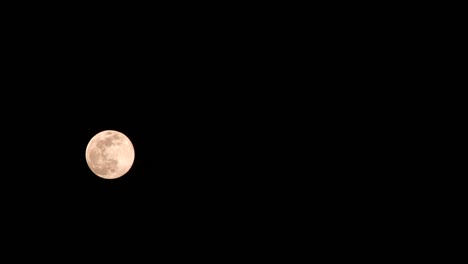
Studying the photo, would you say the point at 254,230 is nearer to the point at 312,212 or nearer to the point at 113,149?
the point at 312,212

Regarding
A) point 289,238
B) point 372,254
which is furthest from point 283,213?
point 372,254

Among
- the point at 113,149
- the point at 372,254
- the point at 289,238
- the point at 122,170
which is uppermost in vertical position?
the point at 113,149

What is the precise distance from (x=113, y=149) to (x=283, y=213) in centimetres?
382

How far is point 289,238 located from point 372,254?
4.80 ft

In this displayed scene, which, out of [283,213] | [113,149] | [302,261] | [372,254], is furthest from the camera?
[283,213]

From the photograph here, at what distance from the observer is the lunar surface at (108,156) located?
4.16 metres

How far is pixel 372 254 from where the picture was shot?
6.02 m

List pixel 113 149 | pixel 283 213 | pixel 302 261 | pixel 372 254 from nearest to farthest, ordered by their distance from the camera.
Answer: pixel 113 149 → pixel 372 254 → pixel 302 261 → pixel 283 213

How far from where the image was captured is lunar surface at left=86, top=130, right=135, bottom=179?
416cm

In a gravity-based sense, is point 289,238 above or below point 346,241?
above

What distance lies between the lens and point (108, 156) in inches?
164

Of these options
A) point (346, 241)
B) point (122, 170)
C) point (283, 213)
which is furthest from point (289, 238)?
point (122, 170)

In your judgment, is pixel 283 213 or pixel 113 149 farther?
pixel 283 213

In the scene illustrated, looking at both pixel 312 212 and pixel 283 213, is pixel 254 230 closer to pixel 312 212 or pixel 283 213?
pixel 283 213
